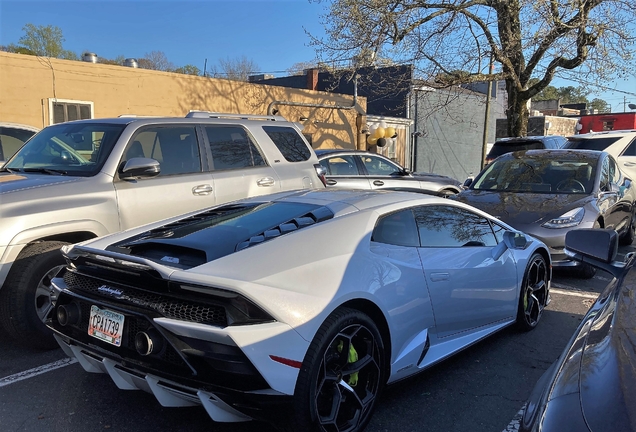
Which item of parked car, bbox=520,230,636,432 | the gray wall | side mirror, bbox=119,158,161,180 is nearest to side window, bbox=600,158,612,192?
parked car, bbox=520,230,636,432

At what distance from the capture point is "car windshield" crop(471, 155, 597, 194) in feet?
25.0

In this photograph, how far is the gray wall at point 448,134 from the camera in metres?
23.7

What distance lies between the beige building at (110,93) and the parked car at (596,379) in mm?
11914

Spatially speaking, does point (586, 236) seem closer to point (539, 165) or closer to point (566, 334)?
point (566, 334)

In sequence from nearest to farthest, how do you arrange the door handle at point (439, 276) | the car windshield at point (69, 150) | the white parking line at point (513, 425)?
the white parking line at point (513, 425) → the door handle at point (439, 276) → the car windshield at point (69, 150)

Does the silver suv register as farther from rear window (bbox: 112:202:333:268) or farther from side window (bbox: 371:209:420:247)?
side window (bbox: 371:209:420:247)

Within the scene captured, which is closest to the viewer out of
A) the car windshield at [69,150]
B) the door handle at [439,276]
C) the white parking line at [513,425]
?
the white parking line at [513,425]

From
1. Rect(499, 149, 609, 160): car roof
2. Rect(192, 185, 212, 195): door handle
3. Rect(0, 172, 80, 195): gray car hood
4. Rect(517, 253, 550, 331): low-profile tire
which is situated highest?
Rect(499, 149, 609, 160): car roof

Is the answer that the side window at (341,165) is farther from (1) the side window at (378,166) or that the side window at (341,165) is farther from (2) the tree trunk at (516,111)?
(2) the tree trunk at (516,111)

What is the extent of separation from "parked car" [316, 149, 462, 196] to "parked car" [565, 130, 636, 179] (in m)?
3.34

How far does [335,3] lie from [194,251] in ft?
42.1

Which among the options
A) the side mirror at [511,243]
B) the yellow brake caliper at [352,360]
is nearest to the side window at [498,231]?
the side mirror at [511,243]

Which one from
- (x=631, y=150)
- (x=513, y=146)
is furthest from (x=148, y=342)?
(x=631, y=150)

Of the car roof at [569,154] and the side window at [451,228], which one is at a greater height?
the car roof at [569,154]
